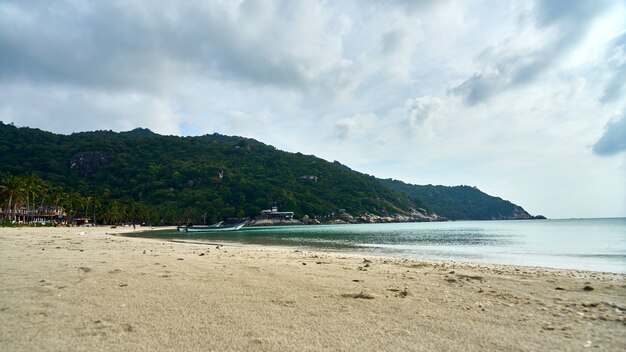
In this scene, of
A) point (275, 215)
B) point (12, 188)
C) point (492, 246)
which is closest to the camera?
point (492, 246)

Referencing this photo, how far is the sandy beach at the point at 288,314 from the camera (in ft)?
16.0

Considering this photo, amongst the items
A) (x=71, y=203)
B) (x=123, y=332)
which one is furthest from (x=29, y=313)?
(x=71, y=203)

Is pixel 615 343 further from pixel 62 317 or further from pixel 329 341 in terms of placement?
pixel 62 317

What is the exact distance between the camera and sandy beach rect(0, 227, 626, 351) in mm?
4875

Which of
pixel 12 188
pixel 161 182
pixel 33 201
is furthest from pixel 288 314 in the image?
pixel 161 182

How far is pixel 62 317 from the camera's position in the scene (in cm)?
562

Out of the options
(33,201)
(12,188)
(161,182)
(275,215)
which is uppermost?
(161,182)

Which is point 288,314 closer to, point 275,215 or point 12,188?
point 12,188

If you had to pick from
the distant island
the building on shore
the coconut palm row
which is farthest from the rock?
the building on shore

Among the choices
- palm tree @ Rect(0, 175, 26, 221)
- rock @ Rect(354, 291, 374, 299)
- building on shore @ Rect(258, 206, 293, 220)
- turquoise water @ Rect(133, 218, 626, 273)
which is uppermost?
palm tree @ Rect(0, 175, 26, 221)

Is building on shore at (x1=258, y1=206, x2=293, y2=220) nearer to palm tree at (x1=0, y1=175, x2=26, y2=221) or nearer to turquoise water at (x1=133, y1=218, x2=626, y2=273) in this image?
palm tree at (x1=0, y1=175, x2=26, y2=221)

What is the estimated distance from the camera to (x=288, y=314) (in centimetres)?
628

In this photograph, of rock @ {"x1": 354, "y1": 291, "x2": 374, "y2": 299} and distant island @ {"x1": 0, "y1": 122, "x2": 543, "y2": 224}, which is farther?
distant island @ {"x1": 0, "y1": 122, "x2": 543, "y2": 224}

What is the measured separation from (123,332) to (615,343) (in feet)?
24.5
